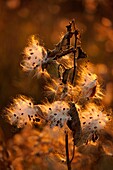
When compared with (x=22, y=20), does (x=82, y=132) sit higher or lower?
lower

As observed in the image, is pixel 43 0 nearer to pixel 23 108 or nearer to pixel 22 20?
pixel 22 20

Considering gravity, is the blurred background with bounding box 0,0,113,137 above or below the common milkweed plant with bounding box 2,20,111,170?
above

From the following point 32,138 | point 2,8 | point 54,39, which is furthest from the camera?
point 2,8

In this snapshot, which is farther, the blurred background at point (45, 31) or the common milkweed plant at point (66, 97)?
the blurred background at point (45, 31)

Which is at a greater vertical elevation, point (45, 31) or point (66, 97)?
point (45, 31)

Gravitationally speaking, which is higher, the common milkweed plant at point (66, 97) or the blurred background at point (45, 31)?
the blurred background at point (45, 31)

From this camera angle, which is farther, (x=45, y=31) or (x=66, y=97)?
(x=45, y=31)

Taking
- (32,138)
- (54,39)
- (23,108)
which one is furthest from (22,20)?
(23,108)

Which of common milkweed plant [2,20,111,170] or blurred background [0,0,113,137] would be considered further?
blurred background [0,0,113,137]
